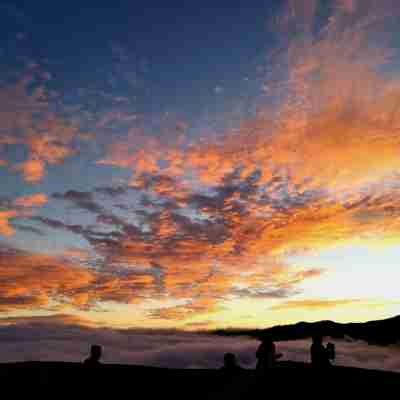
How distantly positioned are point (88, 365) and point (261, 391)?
8.07 meters

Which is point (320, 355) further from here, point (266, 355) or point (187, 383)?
point (187, 383)

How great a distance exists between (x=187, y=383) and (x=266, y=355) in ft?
16.2

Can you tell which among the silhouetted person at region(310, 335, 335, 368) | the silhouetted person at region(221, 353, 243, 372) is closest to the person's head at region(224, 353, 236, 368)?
the silhouetted person at region(221, 353, 243, 372)

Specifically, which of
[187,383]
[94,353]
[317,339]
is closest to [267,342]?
[317,339]

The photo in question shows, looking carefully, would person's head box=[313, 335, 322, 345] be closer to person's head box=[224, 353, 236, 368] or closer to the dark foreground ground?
the dark foreground ground

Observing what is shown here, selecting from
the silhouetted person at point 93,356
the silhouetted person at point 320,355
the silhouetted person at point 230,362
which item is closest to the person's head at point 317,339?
the silhouetted person at point 320,355

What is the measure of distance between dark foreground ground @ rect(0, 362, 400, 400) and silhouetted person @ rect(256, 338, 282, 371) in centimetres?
54

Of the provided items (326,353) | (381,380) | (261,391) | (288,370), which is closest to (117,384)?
(261,391)

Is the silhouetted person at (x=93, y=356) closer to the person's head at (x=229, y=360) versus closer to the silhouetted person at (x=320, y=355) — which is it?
the person's head at (x=229, y=360)

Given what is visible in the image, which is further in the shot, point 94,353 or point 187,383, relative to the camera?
point 187,383

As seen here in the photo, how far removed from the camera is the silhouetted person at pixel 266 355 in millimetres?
22453

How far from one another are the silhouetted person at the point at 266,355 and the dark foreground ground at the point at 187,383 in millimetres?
540

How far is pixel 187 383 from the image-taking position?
2422 centimetres

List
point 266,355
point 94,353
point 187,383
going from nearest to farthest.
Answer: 1. point 94,353
2. point 266,355
3. point 187,383
